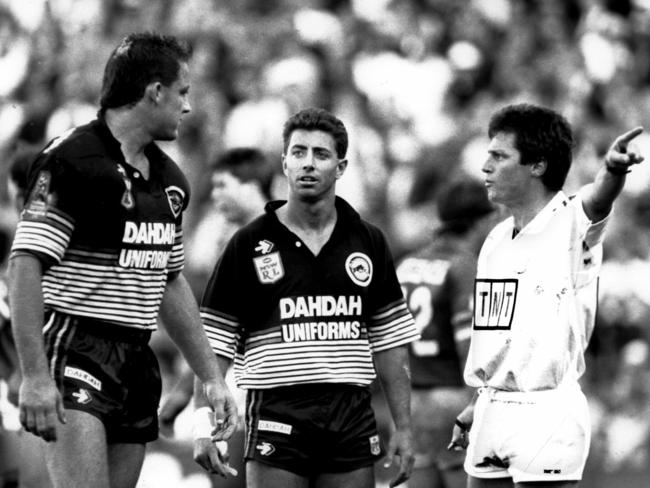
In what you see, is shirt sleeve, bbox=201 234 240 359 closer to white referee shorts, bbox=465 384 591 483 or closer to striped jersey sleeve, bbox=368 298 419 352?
striped jersey sleeve, bbox=368 298 419 352

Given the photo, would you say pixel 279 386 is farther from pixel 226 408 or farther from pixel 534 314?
pixel 534 314

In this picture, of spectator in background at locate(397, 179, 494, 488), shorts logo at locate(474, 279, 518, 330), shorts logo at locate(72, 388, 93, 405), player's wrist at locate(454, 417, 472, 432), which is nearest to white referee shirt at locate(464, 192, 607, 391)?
shorts logo at locate(474, 279, 518, 330)

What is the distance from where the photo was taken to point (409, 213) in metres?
13.6

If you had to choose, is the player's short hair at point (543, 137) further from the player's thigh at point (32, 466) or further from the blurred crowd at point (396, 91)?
the blurred crowd at point (396, 91)

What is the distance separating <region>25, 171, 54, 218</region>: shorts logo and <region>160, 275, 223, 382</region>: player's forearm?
83 cm

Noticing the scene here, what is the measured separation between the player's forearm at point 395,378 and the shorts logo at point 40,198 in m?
1.97

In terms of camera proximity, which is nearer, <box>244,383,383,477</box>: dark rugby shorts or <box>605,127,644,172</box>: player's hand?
<box>605,127,644,172</box>: player's hand

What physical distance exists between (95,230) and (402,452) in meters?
1.84

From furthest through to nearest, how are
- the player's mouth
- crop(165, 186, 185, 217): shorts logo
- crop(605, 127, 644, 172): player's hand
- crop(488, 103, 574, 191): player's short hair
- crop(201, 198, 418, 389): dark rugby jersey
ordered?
the player's mouth, crop(201, 198, 418, 389): dark rugby jersey, crop(488, 103, 574, 191): player's short hair, crop(165, 186, 185, 217): shorts logo, crop(605, 127, 644, 172): player's hand

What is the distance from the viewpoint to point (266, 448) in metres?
7.76

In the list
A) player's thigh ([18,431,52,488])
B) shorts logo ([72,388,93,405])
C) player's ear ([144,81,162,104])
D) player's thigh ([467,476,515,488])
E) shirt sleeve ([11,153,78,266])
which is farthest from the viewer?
player's thigh ([18,431,52,488])

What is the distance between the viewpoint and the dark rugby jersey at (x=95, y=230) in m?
6.77

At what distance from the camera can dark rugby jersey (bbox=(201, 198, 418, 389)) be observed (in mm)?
7793

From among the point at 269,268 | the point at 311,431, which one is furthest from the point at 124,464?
the point at 269,268
